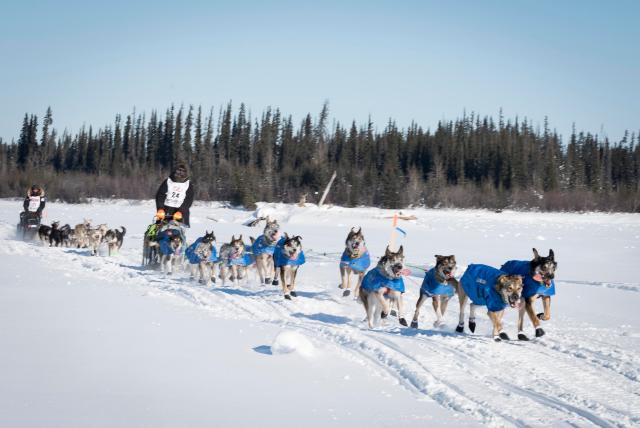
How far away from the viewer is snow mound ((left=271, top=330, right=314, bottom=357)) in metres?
5.12

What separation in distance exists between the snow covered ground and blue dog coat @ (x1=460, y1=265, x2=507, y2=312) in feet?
1.48

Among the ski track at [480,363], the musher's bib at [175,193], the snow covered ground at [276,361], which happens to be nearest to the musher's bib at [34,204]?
the musher's bib at [175,193]

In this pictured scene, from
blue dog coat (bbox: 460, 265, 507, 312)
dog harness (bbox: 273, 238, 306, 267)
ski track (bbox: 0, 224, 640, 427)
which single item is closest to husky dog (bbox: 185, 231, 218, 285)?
dog harness (bbox: 273, 238, 306, 267)

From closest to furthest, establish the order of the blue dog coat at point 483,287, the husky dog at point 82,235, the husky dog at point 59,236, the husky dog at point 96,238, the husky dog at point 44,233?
the blue dog coat at point 483,287 < the husky dog at point 96,238 < the husky dog at point 82,235 < the husky dog at point 59,236 < the husky dog at point 44,233

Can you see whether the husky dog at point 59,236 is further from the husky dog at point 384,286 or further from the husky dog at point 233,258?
the husky dog at point 384,286

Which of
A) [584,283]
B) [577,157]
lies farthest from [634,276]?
[577,157]

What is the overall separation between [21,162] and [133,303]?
3393 inches

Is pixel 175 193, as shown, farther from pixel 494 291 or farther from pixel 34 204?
pixel 34 204

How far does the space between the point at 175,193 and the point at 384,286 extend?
624 centimetres

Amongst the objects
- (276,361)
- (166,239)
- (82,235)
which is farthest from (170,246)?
(276,361)

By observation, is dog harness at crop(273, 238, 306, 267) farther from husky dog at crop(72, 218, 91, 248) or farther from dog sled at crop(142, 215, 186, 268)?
husky dog at crop(72, 218, 91, 248)

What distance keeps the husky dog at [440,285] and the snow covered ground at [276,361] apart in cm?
26

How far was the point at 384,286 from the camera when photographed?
7.93 metres

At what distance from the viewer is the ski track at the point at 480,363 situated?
4.38 m
